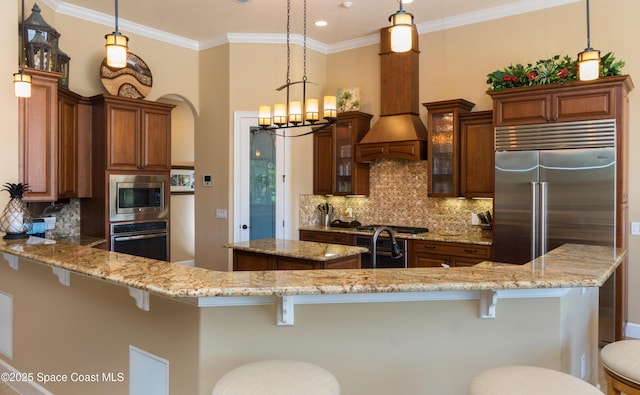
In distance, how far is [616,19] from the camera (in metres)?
4.47

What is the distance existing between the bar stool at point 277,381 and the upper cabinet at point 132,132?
3827mm

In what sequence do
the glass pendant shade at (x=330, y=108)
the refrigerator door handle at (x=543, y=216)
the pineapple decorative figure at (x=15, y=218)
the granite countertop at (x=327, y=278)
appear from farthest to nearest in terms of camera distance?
1. the refrigerator door handle at (x=543, y=216)
2. the glass pendant shade at (x=330, y=108)
3. the pineapple decorative figure at (x=15, y=218)
4. the granite countertop at (x=327, y=278)

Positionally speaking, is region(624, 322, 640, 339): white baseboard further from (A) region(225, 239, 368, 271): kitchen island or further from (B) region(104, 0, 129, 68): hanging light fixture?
(B) region(104, 0, 129, 68): hanging light fixture

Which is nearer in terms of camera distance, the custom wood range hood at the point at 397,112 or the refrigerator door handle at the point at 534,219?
the refrigerator door handle at the point at 534,219

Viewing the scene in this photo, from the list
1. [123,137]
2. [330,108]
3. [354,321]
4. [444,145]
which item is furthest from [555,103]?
[123,137]

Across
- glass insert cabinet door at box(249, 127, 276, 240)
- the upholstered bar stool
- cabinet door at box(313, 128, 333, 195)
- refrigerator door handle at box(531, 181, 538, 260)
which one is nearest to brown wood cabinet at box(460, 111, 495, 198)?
refrigerator door handle at box(531, 181, 538, 260)

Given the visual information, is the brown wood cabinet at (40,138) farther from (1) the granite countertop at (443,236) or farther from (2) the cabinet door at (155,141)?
(1) the granite countertop at (443,236)

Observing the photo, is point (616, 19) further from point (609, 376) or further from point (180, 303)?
point (180, 303)

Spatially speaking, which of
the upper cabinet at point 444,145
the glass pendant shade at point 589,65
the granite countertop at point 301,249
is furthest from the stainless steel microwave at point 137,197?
the glass pendant shade at point 589,65

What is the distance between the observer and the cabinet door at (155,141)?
5316 mm

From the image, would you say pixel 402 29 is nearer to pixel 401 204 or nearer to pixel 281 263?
pixel 281 263

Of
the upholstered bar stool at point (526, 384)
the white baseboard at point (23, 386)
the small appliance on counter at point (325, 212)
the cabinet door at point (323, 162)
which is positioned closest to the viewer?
the upholstered bar stool at point (526, 384)

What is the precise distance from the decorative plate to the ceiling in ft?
1.67

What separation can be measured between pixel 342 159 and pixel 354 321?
13.5 ft
